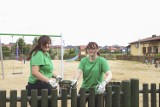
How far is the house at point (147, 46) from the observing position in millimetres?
44750

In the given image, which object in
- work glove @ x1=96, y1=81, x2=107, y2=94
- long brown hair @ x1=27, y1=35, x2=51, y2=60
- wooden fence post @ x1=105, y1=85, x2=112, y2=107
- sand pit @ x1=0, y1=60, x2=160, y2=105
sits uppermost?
long brown hair @ x1=27, y1=35, x2=51, y2=60

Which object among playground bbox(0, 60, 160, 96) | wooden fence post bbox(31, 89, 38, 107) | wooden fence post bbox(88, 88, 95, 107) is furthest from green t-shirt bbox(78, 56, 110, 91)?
playground bbox(0, 60, 160, 96)

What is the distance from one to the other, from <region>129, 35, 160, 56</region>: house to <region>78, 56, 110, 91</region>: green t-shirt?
134 feet

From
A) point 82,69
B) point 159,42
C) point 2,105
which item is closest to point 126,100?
point 82,69

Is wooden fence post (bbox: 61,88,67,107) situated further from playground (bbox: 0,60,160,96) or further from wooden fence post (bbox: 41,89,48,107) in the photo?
playground (bbox: 0,60,160,96)

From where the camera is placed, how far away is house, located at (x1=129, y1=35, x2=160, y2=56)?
44.8 meters

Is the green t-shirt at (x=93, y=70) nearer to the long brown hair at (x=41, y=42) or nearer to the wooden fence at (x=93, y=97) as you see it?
the wooden fence at (x=93, y=97)

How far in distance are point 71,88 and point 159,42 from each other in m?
41.7

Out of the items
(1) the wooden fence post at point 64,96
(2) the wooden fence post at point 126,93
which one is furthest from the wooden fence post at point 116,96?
(1) the wooden fence post at point 64,96

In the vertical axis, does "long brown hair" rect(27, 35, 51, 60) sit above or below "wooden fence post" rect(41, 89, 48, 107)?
above

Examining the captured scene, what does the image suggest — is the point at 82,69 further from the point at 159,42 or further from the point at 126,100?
the point at 159,42

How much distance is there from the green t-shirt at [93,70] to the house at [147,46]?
41.0 metres

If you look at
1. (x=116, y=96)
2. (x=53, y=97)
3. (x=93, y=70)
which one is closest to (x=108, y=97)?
(x=116, y=96)

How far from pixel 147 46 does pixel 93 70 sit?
46586mm
